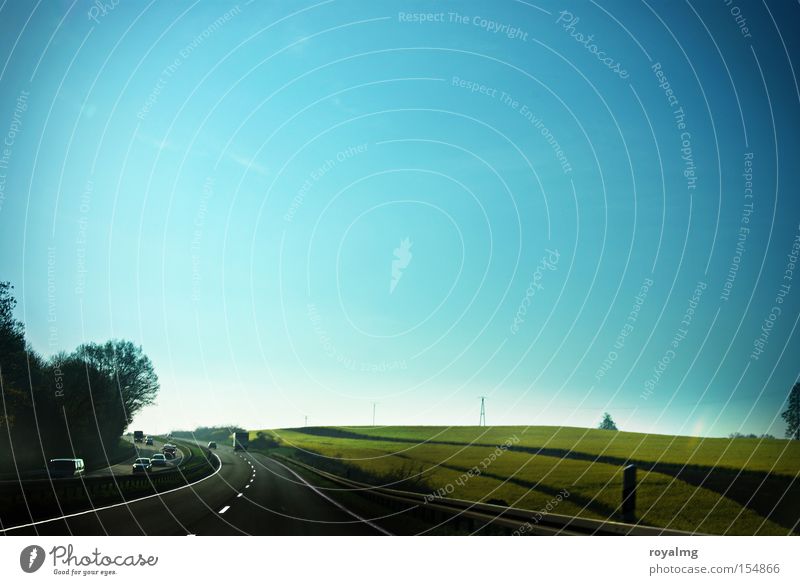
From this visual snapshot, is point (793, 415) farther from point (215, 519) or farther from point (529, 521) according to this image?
point (215, 519)

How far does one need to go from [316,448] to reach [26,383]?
44735 millimetres

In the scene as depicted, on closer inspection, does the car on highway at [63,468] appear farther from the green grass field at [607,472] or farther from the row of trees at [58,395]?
the green grass field at [607,472]

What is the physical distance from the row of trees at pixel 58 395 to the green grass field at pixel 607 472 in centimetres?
2099

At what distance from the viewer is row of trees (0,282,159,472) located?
159 ft

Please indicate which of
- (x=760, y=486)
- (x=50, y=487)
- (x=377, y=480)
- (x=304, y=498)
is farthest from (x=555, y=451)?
(x=50, y=487)

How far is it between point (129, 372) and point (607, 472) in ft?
148

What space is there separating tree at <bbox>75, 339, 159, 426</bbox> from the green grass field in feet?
64.8

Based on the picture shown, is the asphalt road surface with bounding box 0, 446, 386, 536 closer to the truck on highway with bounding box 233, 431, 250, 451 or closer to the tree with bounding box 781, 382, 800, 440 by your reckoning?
the tree with bounding box 781, 382, 800, 440

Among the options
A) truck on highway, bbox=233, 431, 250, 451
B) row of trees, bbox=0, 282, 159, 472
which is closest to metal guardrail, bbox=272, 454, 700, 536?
row of trees, bbox=0, 282, 159, 472

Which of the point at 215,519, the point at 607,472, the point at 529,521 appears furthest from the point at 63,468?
the point at 529,521

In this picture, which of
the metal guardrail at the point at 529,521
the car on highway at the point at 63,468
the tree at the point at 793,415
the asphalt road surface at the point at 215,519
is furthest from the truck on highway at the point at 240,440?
the metal guardrail at the point at 529,521

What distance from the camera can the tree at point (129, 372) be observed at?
180 feet

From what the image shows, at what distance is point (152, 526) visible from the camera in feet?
63.0
